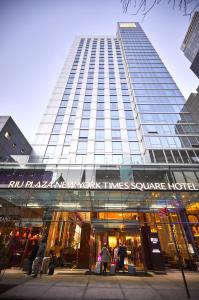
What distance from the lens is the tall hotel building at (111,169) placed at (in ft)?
45.2

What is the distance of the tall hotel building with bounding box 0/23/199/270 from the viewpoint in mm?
13766

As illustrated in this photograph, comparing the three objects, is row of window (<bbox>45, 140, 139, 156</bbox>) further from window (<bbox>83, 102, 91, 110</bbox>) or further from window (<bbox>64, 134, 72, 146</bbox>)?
window (<bbox>83, 102, 91, 110</bbox>)

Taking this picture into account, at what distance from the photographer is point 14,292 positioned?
5.61m

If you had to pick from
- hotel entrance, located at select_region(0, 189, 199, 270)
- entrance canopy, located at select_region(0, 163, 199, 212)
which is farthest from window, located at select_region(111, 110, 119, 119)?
hotel entrance, located at select_region(0, 189, 199, 270)

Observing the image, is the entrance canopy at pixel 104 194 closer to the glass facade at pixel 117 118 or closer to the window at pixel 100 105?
the glass facade at pixel 117 118

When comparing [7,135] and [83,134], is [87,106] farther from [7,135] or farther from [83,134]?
[7,135]

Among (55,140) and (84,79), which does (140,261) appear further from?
(84,79)

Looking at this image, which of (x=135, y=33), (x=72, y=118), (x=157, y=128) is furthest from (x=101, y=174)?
(x=135, y=33)

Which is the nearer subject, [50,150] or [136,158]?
[136,158]

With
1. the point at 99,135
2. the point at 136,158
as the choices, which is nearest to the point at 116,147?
the point at 136,158

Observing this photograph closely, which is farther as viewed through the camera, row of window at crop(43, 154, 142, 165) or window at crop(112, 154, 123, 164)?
window at crop(112, 154, 123, 164)

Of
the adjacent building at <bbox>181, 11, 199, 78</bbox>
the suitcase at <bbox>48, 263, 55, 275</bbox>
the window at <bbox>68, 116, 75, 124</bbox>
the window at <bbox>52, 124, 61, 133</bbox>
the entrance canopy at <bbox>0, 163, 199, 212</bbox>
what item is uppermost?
the adjacent building at <bbox>181, 11, 199, 78</bbox>

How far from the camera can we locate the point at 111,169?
20.4 m

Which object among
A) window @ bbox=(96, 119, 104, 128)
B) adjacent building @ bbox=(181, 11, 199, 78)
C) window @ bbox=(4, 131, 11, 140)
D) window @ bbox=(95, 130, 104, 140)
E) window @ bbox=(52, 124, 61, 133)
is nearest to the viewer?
window @ bbox=(4, 131, 11, 140)
